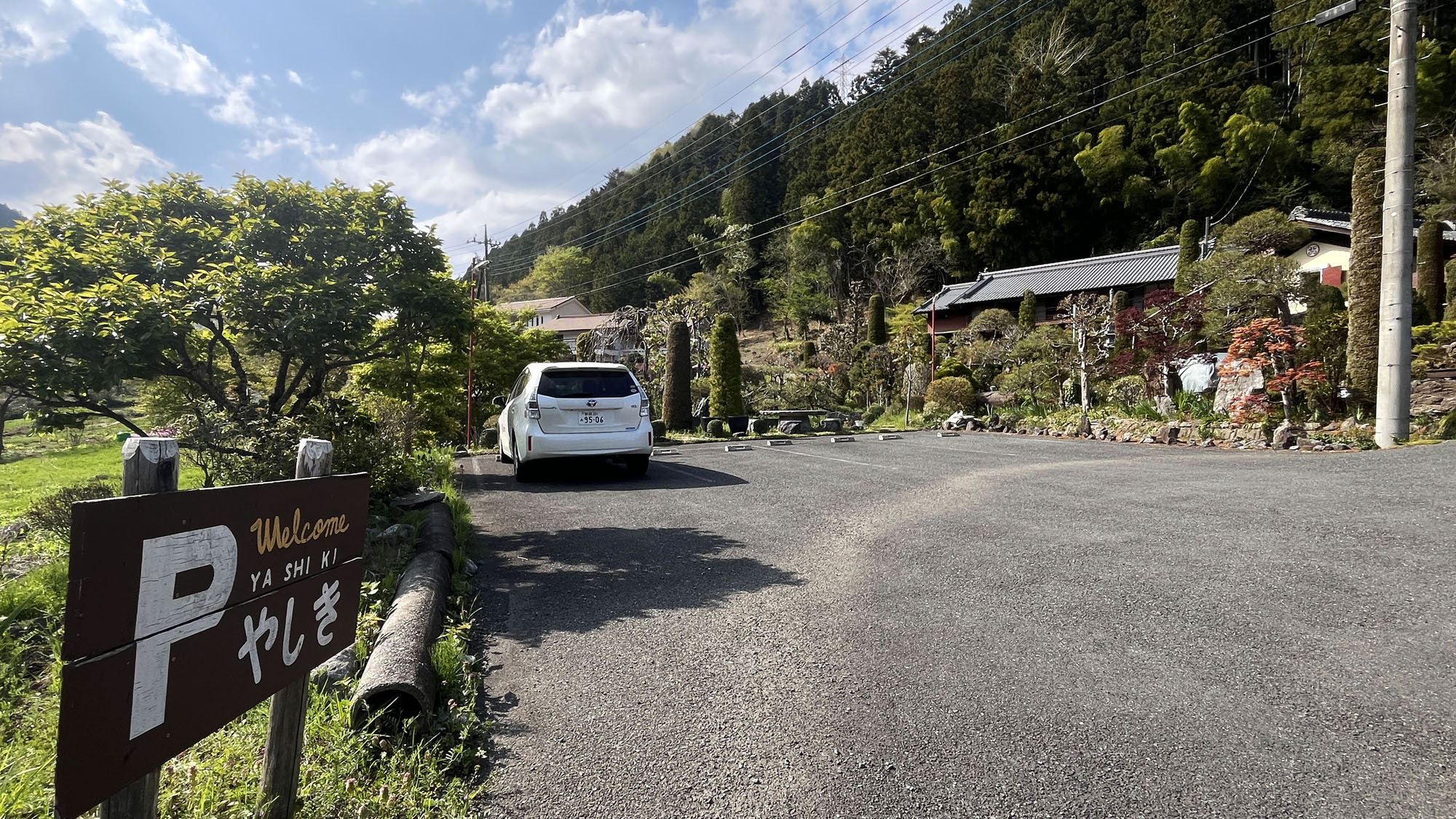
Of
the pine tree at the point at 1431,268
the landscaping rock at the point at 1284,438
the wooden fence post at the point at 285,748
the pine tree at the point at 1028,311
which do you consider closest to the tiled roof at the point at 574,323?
the pine tree at the point at 1028,311

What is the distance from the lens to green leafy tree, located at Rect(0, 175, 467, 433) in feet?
13.7

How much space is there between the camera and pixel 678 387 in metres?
17.9

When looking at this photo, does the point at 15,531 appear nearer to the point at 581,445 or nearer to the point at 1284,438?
the point at 581,445

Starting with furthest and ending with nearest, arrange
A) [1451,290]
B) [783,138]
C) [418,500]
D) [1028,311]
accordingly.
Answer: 1. [783,138]
2. [1028,311]
3. [1451,290]
4. [418,500]

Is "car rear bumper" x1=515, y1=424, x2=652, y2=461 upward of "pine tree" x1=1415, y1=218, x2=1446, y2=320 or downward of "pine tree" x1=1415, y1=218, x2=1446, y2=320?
downward

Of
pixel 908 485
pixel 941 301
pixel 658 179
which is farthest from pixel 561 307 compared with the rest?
pixel 908 485

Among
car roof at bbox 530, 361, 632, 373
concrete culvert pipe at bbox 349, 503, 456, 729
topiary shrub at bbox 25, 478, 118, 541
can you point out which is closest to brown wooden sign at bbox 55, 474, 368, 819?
concrete culvert pipe at bbox 349, 503, 456, 729

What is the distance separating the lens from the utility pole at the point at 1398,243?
9531 millimetres

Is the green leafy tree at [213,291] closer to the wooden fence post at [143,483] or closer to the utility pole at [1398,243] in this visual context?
the wooden fence post at [143,483]

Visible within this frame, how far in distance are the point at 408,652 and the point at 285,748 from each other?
34.8 inches

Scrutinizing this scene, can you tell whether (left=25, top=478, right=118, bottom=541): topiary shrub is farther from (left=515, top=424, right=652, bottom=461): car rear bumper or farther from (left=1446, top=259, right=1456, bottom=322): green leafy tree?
(left=1446, top=259, right=1456, bottom=322): green leafy tree

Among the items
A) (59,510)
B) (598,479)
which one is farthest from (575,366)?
(59,510)

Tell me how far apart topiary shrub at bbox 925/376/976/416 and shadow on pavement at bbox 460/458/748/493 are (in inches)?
407

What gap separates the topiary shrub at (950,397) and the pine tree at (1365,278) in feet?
27.7
